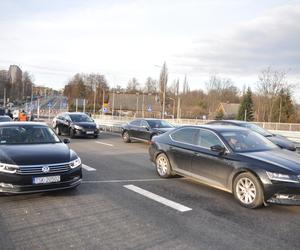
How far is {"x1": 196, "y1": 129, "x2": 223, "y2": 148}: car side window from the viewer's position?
25.1ft

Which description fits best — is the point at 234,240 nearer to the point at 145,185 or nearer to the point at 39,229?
the point at 39,229

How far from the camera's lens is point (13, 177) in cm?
622

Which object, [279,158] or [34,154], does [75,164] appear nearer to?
[34,154]

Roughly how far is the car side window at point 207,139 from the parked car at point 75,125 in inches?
526

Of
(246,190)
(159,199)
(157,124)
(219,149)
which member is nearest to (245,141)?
(219,149)

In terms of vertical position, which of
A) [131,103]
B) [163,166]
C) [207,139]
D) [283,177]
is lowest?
[163,166]

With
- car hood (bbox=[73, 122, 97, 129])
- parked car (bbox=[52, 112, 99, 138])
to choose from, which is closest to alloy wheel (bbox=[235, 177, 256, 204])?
parked car (bbox=[52, 112, 99, 138])

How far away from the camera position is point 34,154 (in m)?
6.81

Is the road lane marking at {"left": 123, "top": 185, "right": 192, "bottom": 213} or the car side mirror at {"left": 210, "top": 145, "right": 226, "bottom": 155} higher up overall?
the car side mirror at {"left": 210, "top": 145, "right": 226, "bottom": 155}

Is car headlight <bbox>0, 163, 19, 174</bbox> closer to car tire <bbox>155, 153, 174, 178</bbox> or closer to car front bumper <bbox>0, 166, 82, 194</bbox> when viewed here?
car front bumper <bbox>0, 166, 82, 194</bbox>

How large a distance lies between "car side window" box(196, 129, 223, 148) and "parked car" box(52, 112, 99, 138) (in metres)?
13.4

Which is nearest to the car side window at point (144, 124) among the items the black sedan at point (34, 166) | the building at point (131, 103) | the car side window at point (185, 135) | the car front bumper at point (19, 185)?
the car side window at point (185, 135)

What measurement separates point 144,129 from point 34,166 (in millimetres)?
11988

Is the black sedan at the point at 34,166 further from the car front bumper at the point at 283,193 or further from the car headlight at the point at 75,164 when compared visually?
the car front bumper at the point at 283,193
